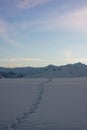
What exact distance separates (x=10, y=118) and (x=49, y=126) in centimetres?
158

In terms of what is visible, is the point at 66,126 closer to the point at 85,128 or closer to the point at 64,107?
the point at 85,128

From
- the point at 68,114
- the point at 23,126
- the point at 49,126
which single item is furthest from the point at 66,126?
the point at 68,114

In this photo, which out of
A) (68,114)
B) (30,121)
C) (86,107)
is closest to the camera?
(30,121)

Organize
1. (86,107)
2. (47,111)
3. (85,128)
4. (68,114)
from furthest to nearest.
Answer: (86,107), (47,111), (68,114), (85,128)

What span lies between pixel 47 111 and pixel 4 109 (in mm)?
1563

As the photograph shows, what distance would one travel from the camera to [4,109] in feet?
38.2

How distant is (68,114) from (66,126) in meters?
1.77

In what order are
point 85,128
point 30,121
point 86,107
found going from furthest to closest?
point 86,107
point 30,121
point 85,128

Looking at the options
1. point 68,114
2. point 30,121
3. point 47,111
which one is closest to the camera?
point 30,121

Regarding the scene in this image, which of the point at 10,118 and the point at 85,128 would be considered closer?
the point at 85,128

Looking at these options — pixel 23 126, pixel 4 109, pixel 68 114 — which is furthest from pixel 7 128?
pixel 4 109

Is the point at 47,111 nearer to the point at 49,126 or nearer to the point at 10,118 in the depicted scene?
the point at 10,118

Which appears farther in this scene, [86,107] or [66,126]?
[86,107]

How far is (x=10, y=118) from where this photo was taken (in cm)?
960
